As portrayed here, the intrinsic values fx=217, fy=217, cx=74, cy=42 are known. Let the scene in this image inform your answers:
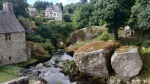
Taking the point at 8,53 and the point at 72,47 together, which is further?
the point at 72,47

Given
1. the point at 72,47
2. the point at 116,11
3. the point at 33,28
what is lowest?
the point at 72,47

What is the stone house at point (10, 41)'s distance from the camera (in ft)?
107

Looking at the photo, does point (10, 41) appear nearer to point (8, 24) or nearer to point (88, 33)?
point (8, 24)

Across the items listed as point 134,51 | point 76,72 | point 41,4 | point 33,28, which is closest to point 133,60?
point 134,51

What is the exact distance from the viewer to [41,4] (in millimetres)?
130250

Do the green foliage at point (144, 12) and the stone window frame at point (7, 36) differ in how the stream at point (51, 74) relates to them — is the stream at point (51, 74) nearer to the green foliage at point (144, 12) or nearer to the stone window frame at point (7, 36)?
the stone window frame at point (7, 36)

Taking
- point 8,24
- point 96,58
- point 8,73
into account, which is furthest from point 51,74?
point 8,24

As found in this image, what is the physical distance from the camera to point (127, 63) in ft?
79.8

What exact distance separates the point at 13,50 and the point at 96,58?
1469 centimetres

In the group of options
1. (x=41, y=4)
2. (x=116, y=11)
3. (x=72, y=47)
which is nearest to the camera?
(x=116, y=11)

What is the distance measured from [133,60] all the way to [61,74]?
11131 mm

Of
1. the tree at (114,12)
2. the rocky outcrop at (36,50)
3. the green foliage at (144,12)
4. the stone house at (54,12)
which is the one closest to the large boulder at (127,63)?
the green foliage at (144,12)

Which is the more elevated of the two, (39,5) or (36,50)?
(39,5)

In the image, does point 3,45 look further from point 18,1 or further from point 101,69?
point 18,1
